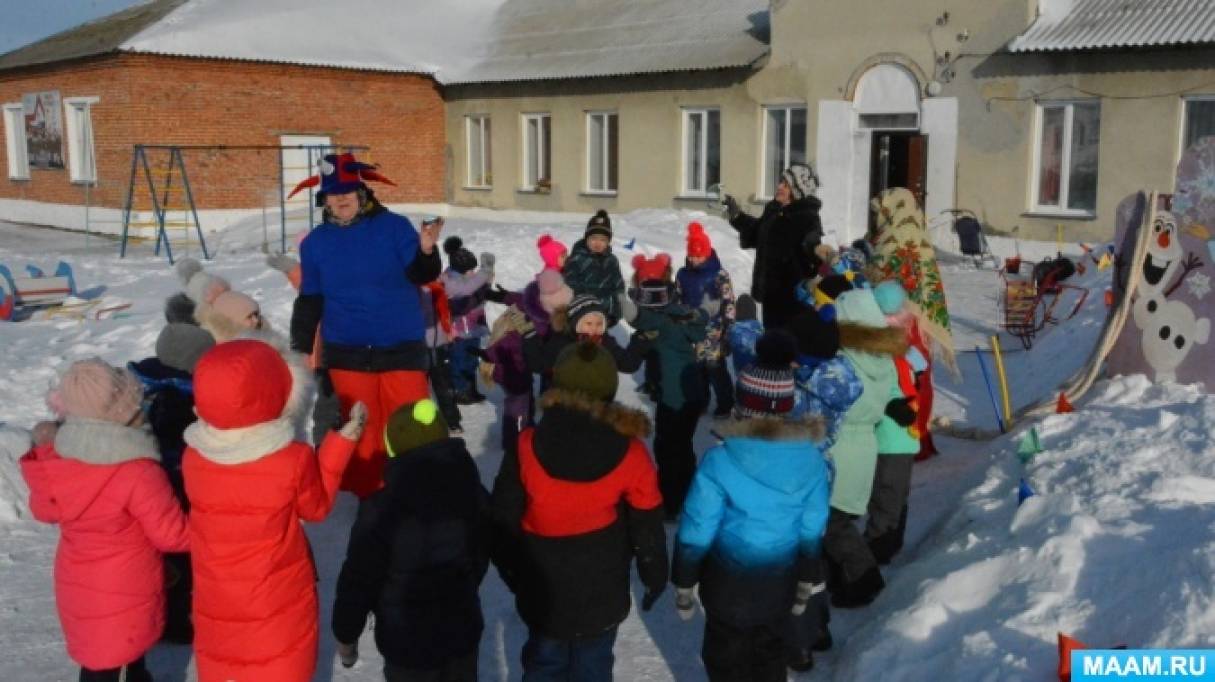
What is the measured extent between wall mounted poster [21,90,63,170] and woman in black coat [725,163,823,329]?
20.7 m

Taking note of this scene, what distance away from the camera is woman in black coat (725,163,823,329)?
6461mm

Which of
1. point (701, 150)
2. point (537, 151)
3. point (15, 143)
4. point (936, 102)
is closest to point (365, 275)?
point (936, 102)

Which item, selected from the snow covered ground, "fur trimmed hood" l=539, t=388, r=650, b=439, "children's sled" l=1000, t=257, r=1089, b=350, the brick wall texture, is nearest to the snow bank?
the snow covered ground

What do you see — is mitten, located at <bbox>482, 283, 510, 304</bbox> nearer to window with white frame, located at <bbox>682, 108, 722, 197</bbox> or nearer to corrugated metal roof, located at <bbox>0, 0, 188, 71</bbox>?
window with white frame, located at <bbox>682, 108, 722, 197</bbox>

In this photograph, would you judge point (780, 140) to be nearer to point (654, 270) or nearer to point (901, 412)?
point (654, 270)

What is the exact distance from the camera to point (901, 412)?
4.39m

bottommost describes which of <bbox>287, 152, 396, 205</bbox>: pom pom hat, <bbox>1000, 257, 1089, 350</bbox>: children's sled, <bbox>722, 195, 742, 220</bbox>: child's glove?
<bbox>1000, 257, 1089, 350</bbox>: children's sled

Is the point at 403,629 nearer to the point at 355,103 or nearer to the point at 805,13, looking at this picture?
the point at 805,13

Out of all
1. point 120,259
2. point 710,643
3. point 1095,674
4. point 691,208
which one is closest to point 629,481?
point 710,643

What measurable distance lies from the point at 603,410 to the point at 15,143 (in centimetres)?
2640

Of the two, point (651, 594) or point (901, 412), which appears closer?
point (651, 594)

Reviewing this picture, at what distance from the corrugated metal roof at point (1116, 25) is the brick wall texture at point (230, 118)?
46.4ft

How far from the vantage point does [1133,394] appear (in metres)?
5.52

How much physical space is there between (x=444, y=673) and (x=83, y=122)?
22633mm
